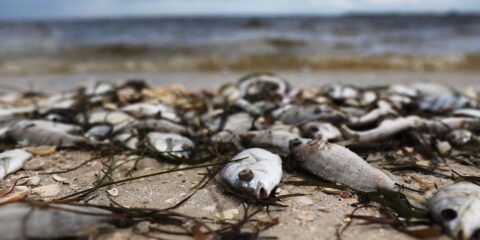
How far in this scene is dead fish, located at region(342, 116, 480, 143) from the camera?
3.83 m

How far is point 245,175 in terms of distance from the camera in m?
2.66

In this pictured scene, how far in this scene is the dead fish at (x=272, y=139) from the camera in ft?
11.5

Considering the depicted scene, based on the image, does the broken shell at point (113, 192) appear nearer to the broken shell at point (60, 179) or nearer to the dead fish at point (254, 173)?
the broken shell at point (60, 179)

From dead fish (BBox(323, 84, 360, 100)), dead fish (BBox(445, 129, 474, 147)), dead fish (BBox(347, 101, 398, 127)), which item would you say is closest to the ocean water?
dead fish (BBox(323, 84, 360, 100))

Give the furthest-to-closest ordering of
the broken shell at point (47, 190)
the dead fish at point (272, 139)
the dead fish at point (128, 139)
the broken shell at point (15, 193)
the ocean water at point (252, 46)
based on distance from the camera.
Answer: the ocean water at point (252, 46)
the dead fish at point (128, 139)
the dead fish at point (272, 139)
the broken shell at point (47, 190)
the broken shell at point (15, 193)

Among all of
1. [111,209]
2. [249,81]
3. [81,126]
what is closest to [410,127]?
[249,81]

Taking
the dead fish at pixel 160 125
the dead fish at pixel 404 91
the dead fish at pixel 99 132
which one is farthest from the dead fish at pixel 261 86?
the dead fish at pixel 99 132

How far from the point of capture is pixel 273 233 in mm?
2389

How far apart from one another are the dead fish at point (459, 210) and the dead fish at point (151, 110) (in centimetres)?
286

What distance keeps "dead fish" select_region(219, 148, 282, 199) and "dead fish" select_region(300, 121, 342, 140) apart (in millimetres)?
870

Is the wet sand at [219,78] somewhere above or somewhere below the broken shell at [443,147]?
below

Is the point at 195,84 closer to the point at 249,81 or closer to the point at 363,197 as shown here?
the point at 249,81

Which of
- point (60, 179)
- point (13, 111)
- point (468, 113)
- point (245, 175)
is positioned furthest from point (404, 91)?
point (13, 111)

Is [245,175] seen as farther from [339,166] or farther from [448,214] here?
[448,214]
